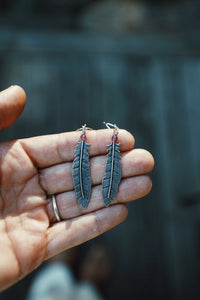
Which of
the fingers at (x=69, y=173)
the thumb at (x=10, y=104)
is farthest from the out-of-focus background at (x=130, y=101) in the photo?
the thumb at (x=10, y=104)

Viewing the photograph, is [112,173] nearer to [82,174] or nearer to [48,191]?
[82,174]

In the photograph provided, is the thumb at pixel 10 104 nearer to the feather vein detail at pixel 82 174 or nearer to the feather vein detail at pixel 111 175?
the feather vein detail at pixel 82 174

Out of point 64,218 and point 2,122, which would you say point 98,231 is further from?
point 2,122

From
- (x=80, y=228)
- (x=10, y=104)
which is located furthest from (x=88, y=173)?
(x=10, y=104)

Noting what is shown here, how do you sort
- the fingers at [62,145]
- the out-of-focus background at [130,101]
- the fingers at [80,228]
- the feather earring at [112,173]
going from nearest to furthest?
the fingers at [80,228], the feather earring at [112,173], the fingers at [62,145], the out-of-focus background at [130,101]

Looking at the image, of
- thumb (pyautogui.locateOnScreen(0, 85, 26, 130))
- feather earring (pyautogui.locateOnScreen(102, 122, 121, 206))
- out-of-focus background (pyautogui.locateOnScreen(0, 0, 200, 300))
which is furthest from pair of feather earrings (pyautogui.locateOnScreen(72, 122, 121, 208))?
out-of-focus background (pyautogui.locateOnScreen(0, 0, 200, 300))

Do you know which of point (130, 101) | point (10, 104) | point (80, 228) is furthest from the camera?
point (130, 101)

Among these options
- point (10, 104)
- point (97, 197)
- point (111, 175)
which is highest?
point (10, 104)
